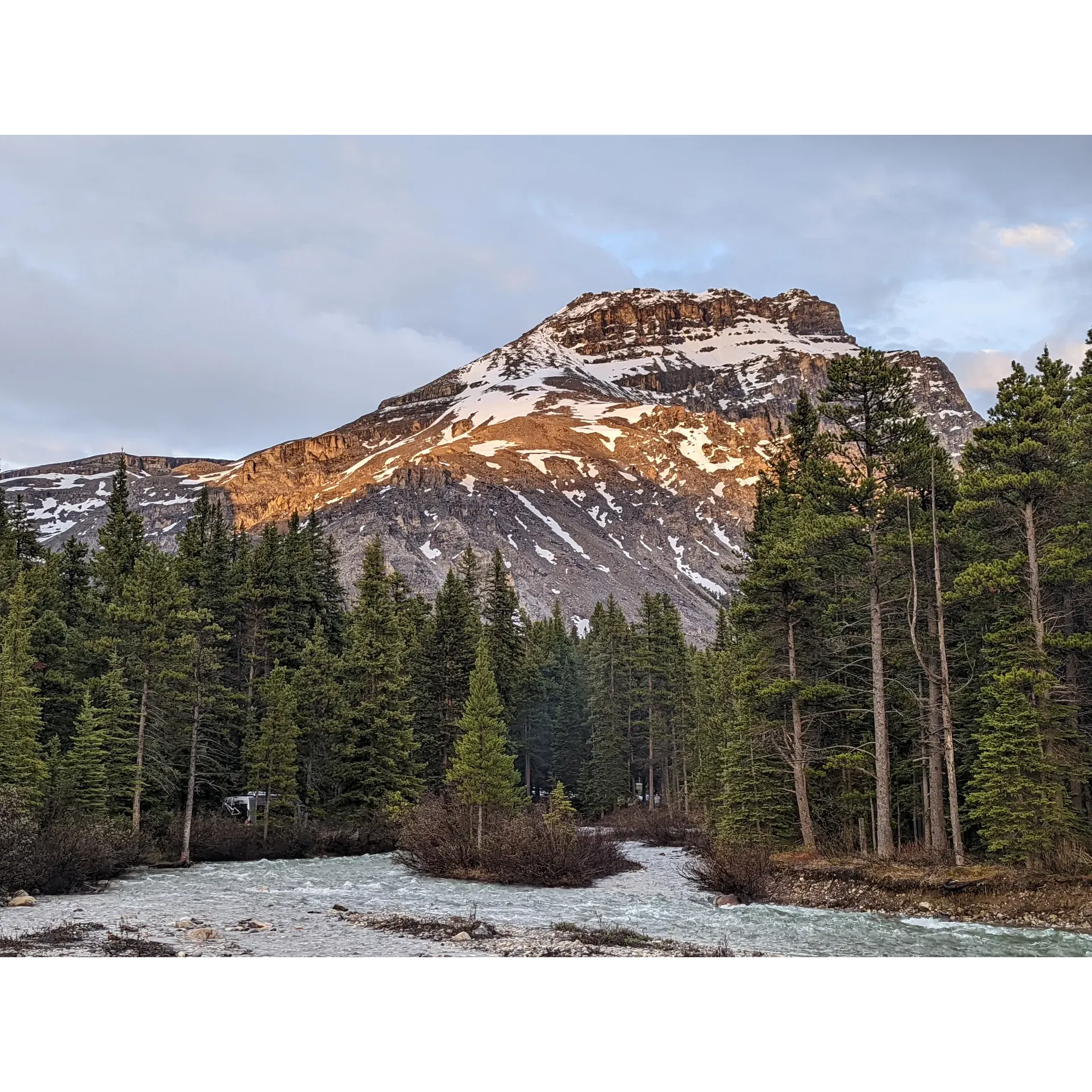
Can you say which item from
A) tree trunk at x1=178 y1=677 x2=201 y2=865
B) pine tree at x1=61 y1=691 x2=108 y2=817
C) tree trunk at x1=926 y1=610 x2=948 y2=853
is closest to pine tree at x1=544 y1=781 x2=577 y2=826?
tree trunk at x1=926 y1=610 x2=948 y2=853

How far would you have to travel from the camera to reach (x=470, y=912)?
67.3 feet

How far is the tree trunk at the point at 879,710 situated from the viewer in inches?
923

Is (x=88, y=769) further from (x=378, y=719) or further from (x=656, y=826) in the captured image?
(x=656, y=826)

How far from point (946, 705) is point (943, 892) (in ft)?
15.3

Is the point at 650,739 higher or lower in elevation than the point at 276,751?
lower

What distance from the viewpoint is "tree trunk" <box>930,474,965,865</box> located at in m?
22.4

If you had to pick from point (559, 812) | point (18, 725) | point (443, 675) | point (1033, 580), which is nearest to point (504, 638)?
point (443, 675)

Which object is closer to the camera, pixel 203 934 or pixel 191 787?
pixel 203 934

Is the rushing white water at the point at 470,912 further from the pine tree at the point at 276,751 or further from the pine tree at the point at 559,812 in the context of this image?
the pine tree at the point at 276,751

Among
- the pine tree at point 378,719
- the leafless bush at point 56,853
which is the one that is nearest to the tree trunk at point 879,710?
the leafless bush at point 56,853

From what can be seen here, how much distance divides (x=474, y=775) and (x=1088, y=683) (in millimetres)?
19539

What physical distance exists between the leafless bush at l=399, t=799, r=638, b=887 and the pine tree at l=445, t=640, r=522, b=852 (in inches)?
23.5

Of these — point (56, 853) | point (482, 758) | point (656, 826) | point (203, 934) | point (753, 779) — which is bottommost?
point (656, 826)

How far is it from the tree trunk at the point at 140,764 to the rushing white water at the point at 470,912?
96.3 inches
